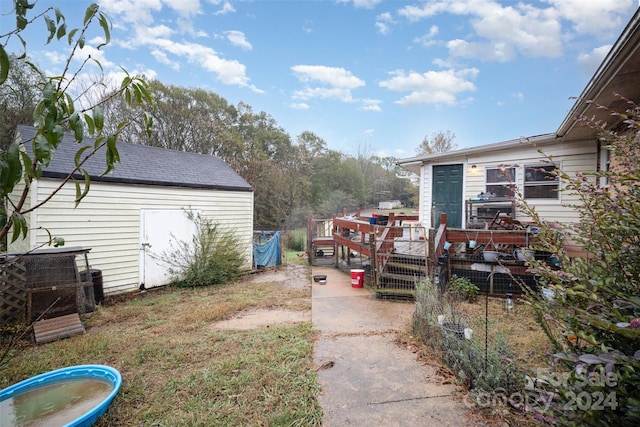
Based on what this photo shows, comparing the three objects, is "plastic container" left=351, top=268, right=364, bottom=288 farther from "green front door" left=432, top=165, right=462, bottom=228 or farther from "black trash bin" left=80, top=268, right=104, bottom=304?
"black trash bin" left=80, top=268, right=104, bottom=304

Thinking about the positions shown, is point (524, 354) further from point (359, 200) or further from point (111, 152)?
point (359, 200)

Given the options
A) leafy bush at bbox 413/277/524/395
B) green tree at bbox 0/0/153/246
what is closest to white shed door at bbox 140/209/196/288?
leafy bush at bbox 413/277/524/395

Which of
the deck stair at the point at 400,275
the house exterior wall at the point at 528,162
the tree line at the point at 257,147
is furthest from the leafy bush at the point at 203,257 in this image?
the tree line at the point at 257,147

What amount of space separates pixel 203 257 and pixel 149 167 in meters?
2.70

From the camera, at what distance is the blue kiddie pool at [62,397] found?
7.72 ft

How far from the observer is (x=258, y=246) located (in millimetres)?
9586

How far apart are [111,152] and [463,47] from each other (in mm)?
10760

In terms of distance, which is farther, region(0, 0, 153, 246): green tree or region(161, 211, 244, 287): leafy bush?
region(161, 211, 244, 287): leafy bush

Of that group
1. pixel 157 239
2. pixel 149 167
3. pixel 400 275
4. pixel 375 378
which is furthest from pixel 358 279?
pixel 149 167

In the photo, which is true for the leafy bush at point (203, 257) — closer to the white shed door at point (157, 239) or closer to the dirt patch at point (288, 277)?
the white shed door at point (157, 239)

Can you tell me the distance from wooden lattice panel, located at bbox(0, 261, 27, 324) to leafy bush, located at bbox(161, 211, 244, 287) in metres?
3.00

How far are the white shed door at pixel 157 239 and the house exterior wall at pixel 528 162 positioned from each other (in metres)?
6.90

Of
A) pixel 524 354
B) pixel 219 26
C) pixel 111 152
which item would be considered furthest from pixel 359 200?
pixel 111 152

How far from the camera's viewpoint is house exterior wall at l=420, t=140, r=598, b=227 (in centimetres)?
632
